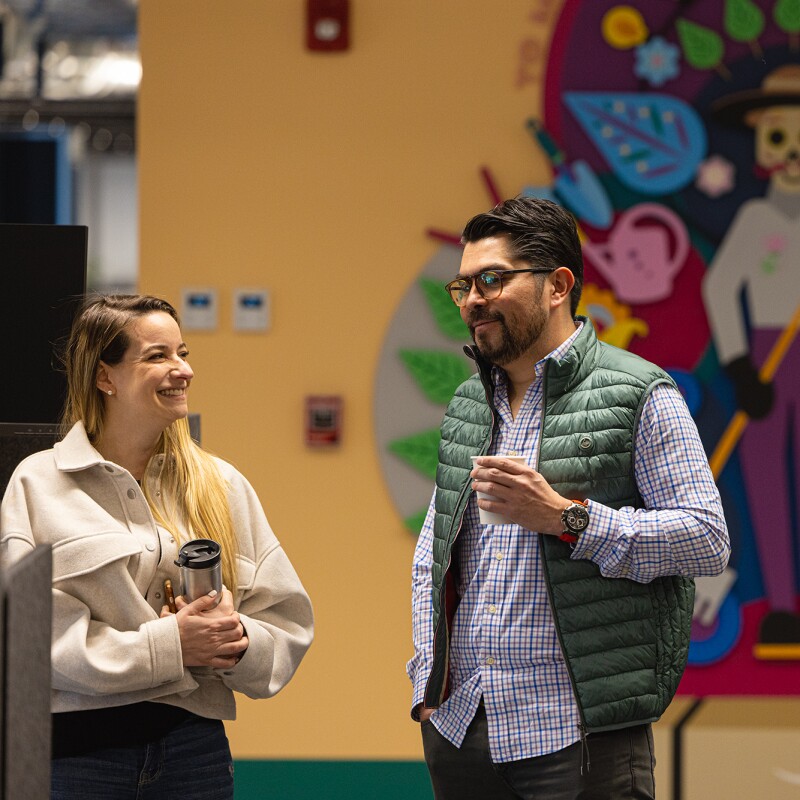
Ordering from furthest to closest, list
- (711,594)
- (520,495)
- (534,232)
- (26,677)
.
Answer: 1. (711,594)
2. (534,232)
3. (520,495)
4. (26,677)

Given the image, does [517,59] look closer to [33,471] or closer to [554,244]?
[554,244]

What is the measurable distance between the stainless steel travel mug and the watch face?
61cm

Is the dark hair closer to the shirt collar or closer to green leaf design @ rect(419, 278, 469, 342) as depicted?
the shirt collar

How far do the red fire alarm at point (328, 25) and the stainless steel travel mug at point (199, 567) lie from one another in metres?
2.41

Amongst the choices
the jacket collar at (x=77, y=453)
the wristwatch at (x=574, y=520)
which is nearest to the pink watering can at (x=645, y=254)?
the wristwatch at (x=574, y=520)

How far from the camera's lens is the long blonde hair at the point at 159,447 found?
2.09 metres

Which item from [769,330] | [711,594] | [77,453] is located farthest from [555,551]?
[769,330]

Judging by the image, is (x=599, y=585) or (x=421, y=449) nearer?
(x=599, y=585)

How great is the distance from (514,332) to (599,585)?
0.49 m

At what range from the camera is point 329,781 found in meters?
3.90

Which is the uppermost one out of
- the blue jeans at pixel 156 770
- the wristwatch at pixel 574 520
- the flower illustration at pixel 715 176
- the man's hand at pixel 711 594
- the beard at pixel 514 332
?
the flower illustration at pixel 715 176

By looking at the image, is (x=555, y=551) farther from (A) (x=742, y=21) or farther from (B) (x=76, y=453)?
(A) (x=742, y=21)

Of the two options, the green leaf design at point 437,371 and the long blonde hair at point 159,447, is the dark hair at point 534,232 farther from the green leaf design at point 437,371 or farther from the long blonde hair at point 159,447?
the green leaf design at point 437,371

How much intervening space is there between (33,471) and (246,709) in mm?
2104
